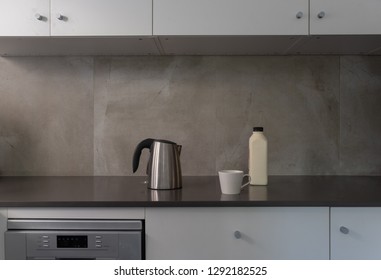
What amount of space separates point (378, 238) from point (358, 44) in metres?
0.87

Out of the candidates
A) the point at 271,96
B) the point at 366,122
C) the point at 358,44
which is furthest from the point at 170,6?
the point at 366,122

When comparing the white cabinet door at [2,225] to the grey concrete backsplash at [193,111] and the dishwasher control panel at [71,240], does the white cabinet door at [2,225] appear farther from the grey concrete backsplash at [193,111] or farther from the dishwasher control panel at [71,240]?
the grey concrete backsplash at [193,111]

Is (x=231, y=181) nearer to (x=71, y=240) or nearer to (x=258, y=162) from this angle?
(x=258, y=162)

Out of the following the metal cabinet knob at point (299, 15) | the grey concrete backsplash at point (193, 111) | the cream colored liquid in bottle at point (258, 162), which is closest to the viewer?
the metal cabinet knob at point (299, 15)

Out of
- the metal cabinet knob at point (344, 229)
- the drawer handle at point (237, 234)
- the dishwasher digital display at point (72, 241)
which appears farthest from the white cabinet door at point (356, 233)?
the dishwasher digital display at point (72, 241)

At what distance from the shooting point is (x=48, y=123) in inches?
76.0

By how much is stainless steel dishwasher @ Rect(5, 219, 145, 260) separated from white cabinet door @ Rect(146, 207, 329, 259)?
3.5 inches

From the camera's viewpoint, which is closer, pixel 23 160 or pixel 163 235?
pixel 163 235

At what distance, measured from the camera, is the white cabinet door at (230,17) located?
1541 mm

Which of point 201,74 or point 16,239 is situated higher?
point 201,74

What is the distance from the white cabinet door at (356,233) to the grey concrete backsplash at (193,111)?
59 centimetres

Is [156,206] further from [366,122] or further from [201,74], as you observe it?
[366,122]

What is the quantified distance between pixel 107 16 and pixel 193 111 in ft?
2.08

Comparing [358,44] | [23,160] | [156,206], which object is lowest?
[156,206]
